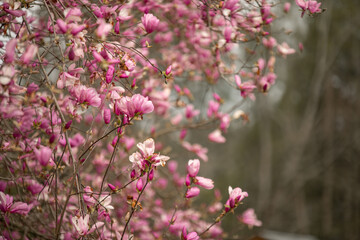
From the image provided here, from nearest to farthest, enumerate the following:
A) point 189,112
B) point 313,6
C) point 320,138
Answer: point 313,6 < point 189,112 < point 320,138

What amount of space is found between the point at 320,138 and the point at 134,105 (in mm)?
7329

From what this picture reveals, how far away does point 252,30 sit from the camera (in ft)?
5.64

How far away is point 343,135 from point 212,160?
4.84 metres

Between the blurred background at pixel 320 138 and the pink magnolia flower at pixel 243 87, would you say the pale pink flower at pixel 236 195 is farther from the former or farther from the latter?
the blurred background at pixel 320 138

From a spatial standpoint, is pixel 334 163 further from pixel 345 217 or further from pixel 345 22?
pixel 345 22

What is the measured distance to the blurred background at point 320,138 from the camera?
6.73m

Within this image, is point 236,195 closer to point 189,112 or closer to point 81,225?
point 81,225

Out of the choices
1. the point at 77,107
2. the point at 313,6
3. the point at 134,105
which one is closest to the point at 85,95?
the point at 77,107

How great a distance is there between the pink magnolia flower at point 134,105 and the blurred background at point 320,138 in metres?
4.98

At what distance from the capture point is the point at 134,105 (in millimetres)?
1097

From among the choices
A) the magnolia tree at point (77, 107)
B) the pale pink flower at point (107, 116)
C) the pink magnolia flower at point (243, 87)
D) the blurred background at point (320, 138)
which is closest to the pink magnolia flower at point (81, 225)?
the magnolia tree at point (77, 107)

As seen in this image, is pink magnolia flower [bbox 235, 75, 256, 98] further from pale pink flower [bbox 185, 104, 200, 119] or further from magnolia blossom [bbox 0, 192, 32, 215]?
magnolia blossom [bbox 0, 192, 32, 215]

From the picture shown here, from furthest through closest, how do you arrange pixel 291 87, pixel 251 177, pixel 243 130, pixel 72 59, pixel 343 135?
pixel 243 130
pixel 251 177
pixel 291 87
pixel 343 135
pixel 72 59

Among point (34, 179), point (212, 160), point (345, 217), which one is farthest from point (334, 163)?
point (34, 179)
